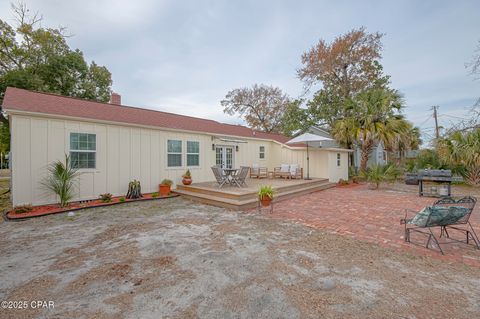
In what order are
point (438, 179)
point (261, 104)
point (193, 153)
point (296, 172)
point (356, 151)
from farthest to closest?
point (261, 104) → point (356, 151) → point (296, 172) → point (193, 153) → point (438, 179)

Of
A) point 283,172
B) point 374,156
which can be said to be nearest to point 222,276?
point 283,172

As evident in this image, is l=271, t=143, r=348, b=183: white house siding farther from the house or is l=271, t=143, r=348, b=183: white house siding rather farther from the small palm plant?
the small palm plant

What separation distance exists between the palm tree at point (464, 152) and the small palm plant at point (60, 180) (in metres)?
17.5

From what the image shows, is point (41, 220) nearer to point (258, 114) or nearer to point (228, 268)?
point (228, 268)

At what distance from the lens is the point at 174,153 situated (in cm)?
987

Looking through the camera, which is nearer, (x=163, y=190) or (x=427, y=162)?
(x=163, y=190)

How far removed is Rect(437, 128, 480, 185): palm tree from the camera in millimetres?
10875

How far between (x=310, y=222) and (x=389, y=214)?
252 cm

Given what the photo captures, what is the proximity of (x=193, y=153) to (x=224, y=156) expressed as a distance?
2.07 metres

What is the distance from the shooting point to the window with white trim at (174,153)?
970 centimetres

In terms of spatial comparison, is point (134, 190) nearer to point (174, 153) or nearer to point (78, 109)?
point (174, 153)

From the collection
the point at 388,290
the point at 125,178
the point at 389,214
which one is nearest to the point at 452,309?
the point at 388,290

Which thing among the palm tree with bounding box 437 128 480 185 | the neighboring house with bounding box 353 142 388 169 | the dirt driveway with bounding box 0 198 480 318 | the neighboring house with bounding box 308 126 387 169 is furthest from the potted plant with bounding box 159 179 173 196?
the neighboring house with bounding box 353 142 388 169

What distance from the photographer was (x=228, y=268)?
308 centimetres
